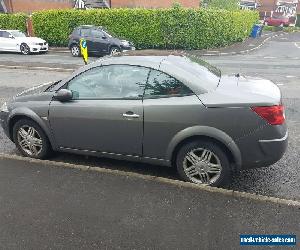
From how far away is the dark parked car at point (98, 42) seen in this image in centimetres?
1720

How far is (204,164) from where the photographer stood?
4.09 metres

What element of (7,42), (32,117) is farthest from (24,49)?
(32,117)

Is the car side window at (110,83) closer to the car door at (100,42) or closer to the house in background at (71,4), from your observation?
the car door at (100,42)

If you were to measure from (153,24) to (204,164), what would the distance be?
57.8ft

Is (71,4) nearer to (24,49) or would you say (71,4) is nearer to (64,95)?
(24,49)

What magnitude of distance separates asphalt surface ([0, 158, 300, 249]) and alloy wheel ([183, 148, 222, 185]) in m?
0.17

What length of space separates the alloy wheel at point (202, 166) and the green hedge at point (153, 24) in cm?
1722

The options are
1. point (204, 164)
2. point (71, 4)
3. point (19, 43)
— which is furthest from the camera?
point (71, 4)

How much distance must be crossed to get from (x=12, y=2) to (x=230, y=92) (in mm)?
28391

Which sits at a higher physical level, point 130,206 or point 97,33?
point 97,33

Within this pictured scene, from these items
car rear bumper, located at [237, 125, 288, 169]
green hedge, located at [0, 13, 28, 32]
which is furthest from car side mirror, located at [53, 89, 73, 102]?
green hedge, located at [0, 13, 28, 32]

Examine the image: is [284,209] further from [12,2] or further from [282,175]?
[12,2]

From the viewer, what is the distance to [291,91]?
30.9ft

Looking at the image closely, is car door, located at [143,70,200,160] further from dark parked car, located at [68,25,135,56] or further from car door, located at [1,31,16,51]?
car door, located at [1,31,16,51]
